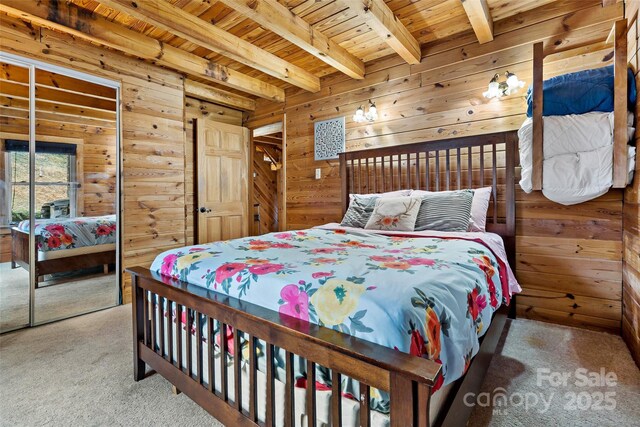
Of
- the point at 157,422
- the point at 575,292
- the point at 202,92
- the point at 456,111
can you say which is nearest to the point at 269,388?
the point at 157,422

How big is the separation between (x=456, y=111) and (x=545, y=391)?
2.23m

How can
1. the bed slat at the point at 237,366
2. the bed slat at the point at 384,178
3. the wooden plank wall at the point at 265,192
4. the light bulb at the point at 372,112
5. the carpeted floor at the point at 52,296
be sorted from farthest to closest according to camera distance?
1. the wooden plank wall at the point at 265,192
2. the light bulb at the point at 372,112
3. the bed slat at the point at 384,178
4. the carpeted floor at the point at 52,296
5. the bed slat at the point at 237,366

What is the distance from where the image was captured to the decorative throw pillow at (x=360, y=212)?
2.64 metres

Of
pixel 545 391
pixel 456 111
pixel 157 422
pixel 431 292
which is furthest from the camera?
pixel 456 111

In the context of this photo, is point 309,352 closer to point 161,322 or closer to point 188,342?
point 188,342

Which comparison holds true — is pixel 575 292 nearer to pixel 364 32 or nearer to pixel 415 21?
pixel 415 21

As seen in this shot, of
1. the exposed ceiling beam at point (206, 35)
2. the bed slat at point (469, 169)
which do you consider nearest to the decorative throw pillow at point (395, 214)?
the bed slat at point (469, 169)

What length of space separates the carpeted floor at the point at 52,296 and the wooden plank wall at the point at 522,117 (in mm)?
3032

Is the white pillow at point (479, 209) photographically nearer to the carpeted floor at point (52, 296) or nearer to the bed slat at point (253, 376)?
the bed slat at point (253, 376)

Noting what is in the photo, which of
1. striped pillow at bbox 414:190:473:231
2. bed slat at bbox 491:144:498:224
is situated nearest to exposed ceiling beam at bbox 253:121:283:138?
striped pillow at bbox 414:190:473:231

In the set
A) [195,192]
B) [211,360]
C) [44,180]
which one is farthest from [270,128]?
[211,360]

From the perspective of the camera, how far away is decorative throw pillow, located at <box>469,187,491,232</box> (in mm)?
2297

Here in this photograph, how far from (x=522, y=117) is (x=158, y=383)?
3.17m

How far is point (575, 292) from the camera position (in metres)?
2.26
